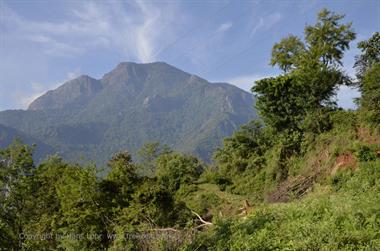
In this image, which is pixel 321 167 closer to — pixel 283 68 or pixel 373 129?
pixel 373 129

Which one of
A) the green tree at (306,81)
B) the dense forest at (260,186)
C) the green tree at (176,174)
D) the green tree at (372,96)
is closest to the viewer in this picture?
the dense forest at (260,186)

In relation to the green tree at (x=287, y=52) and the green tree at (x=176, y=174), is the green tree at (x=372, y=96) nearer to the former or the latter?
the green tree at (x=287, y=52)

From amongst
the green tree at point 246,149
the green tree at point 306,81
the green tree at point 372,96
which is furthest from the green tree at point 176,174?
the green tree at point 372,96

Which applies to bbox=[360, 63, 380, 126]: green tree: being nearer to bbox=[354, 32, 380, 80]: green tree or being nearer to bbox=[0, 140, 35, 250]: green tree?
bbox=[354, 32, 380, 80]: green tree

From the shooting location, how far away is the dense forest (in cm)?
927

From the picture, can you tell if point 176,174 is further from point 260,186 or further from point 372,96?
point 372,96

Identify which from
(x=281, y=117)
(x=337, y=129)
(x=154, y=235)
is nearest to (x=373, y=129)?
(x=337, y=129)

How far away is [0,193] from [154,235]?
451 centimetres

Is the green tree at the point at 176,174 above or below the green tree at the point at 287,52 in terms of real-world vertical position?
below

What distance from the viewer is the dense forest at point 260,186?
927cm

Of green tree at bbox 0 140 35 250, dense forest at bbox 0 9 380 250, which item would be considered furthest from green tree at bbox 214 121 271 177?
green tree at bbox 0 140 35 250

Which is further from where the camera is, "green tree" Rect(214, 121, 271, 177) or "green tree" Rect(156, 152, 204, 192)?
"green tree" Rect(156, 152, 204, 192)

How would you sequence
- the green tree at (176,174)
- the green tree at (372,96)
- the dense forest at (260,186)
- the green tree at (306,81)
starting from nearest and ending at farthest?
the dense forest at (260,186) → the green tree at (372,96) → the green tree at (306,81) → the green tree at (176,174)

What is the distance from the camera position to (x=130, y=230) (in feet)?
39.5
